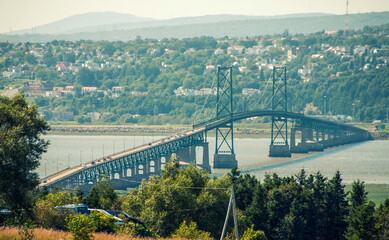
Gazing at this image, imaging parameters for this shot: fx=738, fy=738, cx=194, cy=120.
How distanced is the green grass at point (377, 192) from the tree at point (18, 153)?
26283mm

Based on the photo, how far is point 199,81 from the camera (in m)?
158

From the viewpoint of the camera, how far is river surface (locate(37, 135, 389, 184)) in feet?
194

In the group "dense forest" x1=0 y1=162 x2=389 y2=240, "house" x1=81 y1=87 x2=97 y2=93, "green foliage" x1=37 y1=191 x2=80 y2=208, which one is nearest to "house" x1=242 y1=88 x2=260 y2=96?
"house" x1=81 y1=87 x2=97 y2=93

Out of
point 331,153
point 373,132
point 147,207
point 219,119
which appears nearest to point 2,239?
point 147,207

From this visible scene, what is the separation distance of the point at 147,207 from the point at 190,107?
10229cm

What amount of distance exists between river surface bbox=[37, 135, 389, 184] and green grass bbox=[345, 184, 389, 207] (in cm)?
280

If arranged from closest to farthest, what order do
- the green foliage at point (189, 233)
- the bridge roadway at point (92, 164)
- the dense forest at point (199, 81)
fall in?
the green foliage at point (189, 233) → the bridge roadway at point (92, 164) → the dense forest at point (199, 81)

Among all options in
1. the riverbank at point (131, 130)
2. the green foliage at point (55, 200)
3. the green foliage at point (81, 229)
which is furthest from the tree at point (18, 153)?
the riverbank at point (131, 130)

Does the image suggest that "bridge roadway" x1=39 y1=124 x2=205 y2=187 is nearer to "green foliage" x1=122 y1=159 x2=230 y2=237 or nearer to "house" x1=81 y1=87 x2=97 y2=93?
"green foliage" x1=122 y1=159 x2=230 y2=237

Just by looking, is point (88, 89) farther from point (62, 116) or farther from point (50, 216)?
point (50, 216)

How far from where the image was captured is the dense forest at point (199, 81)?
12888cm

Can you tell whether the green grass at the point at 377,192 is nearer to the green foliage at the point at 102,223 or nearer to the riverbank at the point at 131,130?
the green foliage at the point at 102,223

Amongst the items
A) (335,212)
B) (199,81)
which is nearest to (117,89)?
(199,81)

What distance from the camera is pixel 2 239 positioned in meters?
18.0
